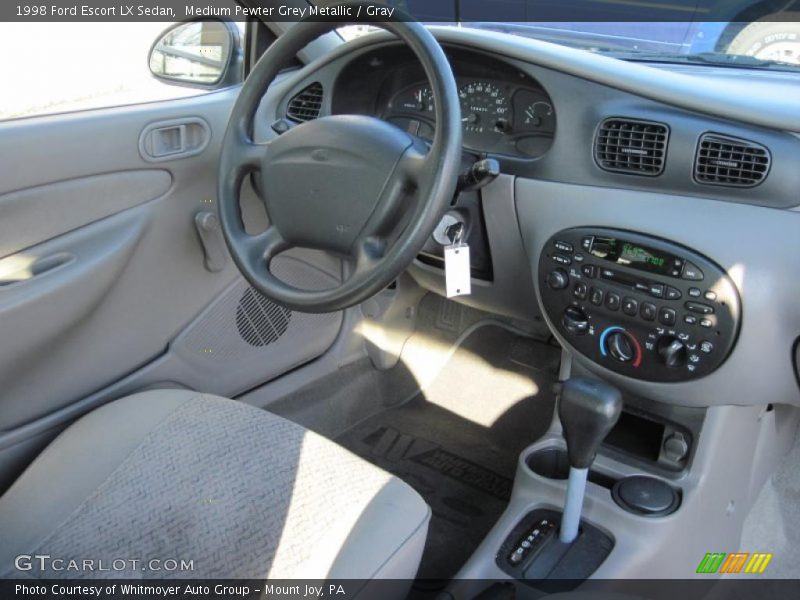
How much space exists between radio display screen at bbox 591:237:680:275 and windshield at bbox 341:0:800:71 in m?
0.55

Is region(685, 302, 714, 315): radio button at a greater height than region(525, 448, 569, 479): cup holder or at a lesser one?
greater

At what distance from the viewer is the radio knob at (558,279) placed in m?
1.56

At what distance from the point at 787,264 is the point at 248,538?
3.21 feet

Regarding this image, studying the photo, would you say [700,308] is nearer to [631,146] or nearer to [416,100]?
[631,146]

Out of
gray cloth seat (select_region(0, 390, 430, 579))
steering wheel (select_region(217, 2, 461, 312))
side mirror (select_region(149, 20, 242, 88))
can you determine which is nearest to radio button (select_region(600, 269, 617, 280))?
steering wheel (select_region(217, 2, 461, 312))

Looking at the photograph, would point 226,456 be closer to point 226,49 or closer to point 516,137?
point 516,137

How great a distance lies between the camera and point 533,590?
141 cm

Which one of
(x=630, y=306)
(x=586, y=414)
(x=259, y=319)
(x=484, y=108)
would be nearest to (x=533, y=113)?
(x=484, y=108)

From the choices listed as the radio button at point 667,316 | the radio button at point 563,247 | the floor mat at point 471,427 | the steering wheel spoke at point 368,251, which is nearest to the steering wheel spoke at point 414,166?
the steering wheel spoke at point 368,251

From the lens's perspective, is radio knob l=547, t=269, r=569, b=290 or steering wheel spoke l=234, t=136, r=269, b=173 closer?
steering wheel spoke l=234, t=136, r=269, b=173

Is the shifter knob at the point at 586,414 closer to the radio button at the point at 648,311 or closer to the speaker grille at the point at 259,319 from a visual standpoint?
the radio button at the point at 648,311

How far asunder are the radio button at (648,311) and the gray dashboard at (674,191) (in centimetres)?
13

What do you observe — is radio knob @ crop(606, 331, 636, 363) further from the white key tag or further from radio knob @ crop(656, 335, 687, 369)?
the white key tag

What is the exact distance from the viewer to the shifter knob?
4.29ft
